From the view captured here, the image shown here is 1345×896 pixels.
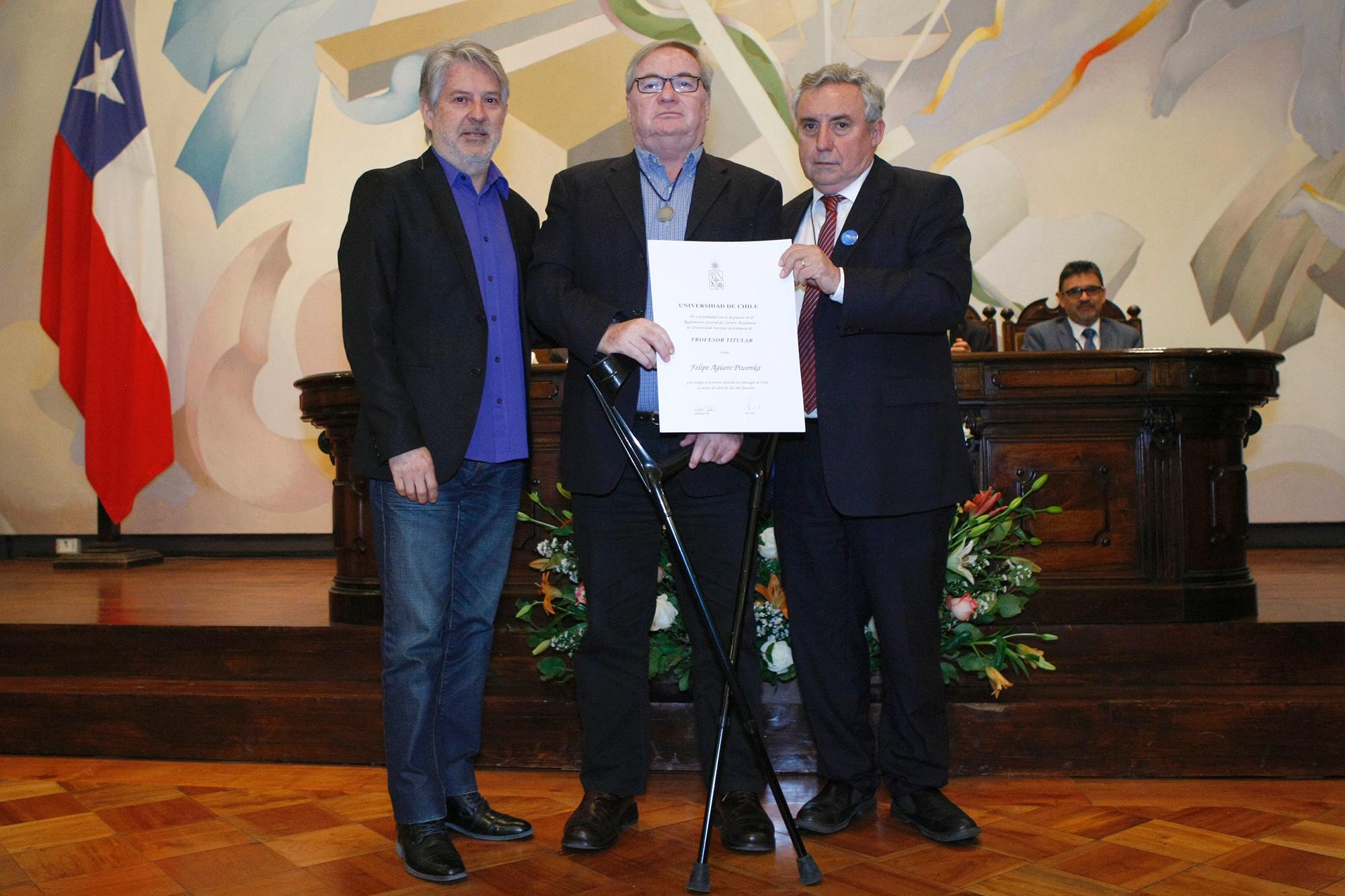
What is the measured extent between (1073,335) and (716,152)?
238 centimetres

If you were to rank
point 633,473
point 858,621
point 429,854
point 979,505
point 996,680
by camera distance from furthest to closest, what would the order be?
point 979,505 → point 996,680 → point 858,621 → point 633,473 → point 429,854

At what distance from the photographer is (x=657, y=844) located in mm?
2145

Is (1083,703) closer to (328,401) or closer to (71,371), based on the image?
(328,401)

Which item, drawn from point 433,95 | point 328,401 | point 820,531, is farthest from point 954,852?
point 328,401

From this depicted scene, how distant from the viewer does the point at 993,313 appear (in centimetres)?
530

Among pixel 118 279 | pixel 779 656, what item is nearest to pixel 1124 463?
pixel 779 656

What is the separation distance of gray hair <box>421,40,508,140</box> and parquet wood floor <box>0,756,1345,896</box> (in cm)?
142

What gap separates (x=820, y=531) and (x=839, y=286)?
0.52m

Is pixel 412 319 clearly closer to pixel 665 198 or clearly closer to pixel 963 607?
pixel 665 198

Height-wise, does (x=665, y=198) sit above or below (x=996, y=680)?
above

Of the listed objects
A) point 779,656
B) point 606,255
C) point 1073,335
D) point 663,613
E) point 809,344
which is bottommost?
point 779,656

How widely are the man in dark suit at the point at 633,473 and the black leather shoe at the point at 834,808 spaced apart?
0.11 meters

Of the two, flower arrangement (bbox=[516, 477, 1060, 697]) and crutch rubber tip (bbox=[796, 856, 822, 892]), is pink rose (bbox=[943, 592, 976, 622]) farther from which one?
crutch rubber tip (bbox=[796, 856, 822, 892])

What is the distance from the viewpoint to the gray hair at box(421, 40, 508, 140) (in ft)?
6.71
